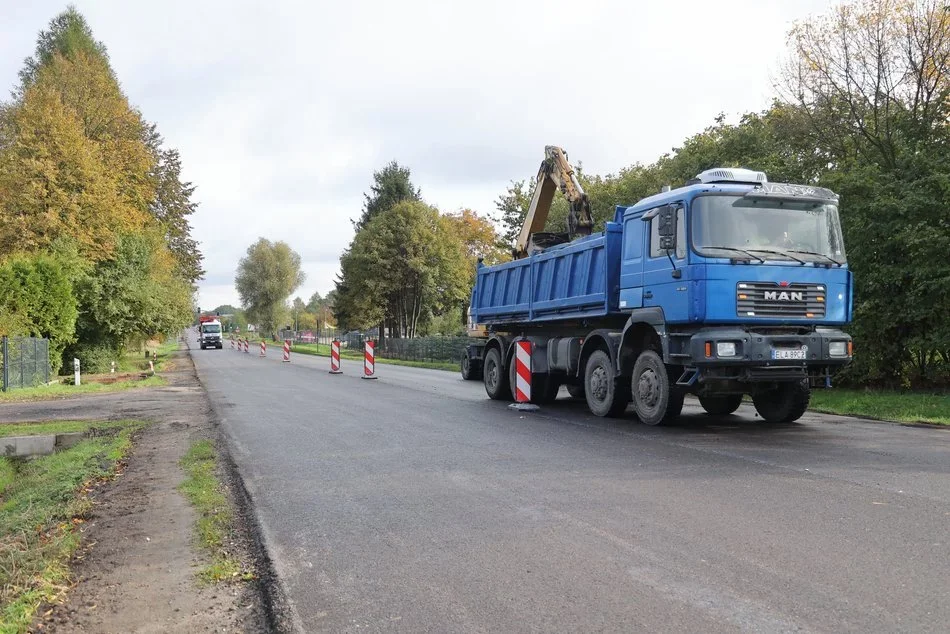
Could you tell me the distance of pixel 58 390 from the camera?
20.3 meters

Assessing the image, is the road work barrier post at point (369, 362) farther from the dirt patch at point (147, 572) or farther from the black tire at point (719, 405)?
Result: the dirt patch at point (147, 572)

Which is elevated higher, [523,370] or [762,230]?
[762,230]

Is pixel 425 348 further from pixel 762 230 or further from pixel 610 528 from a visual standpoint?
pixel 610 528

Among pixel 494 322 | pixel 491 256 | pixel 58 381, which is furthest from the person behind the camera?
pixel 491 256

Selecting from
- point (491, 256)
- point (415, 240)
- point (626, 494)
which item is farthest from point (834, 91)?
point (491, 256)

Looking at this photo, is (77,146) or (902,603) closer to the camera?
(902,603)

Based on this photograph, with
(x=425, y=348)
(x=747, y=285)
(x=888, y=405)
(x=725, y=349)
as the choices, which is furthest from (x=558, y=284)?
(x=425, y=348)

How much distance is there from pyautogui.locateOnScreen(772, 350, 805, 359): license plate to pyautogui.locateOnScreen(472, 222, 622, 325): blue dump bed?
289 cm

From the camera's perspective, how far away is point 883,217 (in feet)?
48.8

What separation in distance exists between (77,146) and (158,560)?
27.7 meters

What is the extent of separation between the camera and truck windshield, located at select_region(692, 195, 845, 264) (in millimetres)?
9750

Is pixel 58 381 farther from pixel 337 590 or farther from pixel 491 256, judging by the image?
pixel 491 256

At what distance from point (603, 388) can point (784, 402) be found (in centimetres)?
274

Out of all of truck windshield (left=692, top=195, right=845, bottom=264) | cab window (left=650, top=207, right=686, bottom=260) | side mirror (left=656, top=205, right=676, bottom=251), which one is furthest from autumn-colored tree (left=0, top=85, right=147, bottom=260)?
truck windshield (left=692, top=195, right=845, bottom=264)
